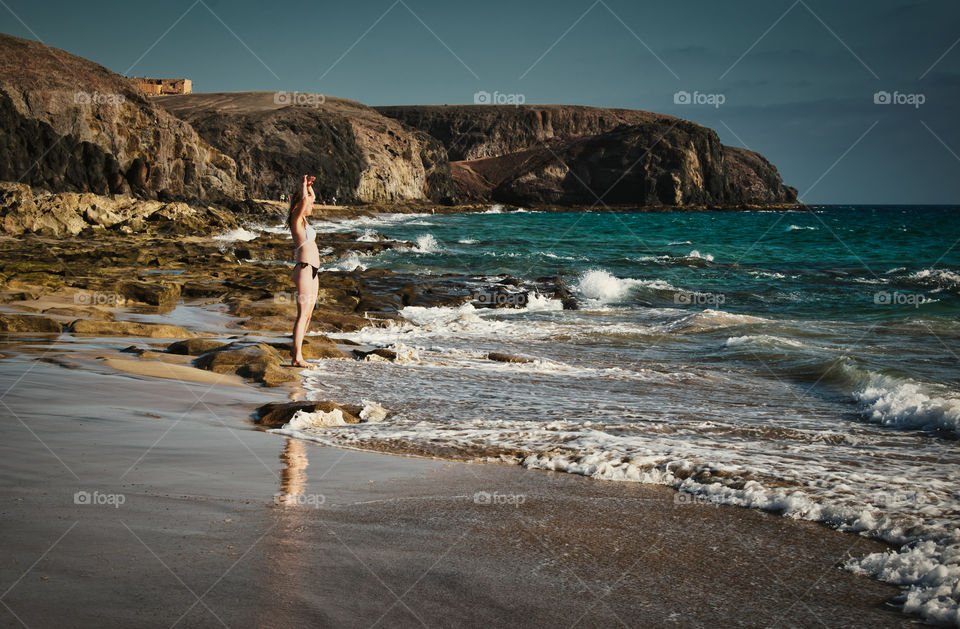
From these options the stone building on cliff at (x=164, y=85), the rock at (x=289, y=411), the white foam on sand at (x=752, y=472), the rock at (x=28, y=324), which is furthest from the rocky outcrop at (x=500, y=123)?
the white foam on sand at (x=752, y=472)

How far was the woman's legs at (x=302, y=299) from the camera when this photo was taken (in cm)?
775

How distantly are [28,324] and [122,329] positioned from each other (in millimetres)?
980

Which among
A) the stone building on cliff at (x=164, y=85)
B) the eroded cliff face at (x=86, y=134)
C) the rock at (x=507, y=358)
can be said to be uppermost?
the stone building on cliff at (x=164, y=85)

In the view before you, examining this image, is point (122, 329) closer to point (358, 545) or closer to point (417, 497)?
point (417, 497)

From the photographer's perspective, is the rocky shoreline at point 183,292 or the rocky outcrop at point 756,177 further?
the rocky outcrop at point 756,177

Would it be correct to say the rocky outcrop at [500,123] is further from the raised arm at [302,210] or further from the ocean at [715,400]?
the raised arm at [302,210]

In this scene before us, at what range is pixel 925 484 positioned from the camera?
484cm

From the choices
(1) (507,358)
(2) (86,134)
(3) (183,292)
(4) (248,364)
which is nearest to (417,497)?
(4) (248,364)

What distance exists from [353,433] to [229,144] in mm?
75320

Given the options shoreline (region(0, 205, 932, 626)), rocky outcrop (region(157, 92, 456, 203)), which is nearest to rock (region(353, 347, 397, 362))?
shoreline (region(0, 205, 932, 626))

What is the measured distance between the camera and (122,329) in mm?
9164

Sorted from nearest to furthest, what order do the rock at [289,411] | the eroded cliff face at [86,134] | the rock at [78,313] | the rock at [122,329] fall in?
1. the rock at [289,411]
2. the rock at [122,329]
3. the rock at [78,313]
4. the eroded cliff face at [86,134]

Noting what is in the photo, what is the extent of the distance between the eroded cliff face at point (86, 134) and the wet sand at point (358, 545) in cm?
3918

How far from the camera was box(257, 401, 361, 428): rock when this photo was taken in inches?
229
